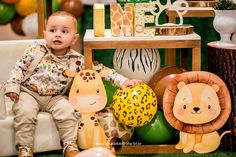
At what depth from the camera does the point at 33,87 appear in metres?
2.82

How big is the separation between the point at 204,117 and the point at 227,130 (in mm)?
191

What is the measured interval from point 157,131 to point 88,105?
0.41m

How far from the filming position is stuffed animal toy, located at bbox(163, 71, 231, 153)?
2.76 m

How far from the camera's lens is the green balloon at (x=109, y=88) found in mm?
2949

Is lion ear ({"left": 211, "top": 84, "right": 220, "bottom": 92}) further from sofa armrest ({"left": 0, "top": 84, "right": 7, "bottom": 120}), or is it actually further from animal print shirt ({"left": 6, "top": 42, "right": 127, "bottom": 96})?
sofa armrest ({"left": 0, "top": 84, "right": 7, "bottom": 120})

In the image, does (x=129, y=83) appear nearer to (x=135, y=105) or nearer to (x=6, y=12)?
(x=135, y=105)

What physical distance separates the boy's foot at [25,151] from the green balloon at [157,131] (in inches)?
24.8

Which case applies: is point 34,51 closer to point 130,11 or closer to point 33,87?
point 33,87

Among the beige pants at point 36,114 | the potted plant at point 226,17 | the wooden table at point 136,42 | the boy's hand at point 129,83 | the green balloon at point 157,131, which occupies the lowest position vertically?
the green balloon at point 157,131

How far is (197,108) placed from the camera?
276 cm

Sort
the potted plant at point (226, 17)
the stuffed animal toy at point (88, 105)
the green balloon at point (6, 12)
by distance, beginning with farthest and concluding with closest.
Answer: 1. the green balloon at point (6, 12)
2. the potted plant at point (226, 17)
3. the stuffed animal toy at point (88, 105)

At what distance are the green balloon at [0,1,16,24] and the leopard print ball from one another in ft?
5.82

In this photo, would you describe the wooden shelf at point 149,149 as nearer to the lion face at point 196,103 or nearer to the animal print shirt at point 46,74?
the lion face at point 196,103

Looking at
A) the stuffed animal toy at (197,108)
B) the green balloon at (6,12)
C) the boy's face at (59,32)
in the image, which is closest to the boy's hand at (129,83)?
the stuffed animal toy at (197,108)
